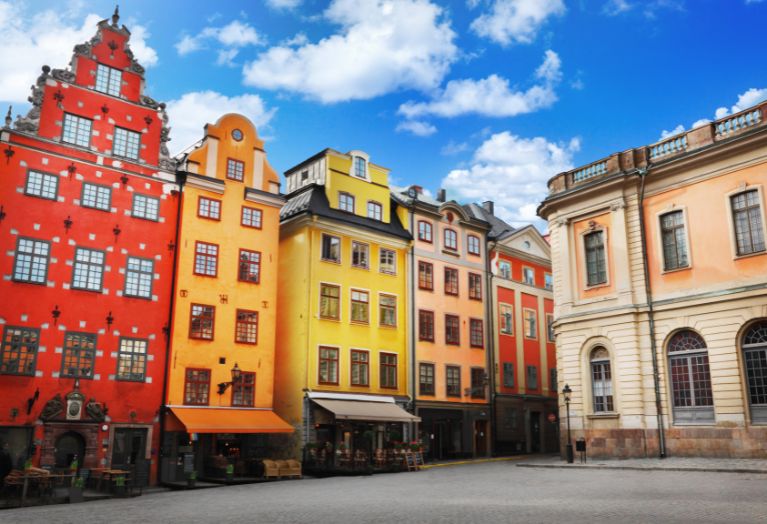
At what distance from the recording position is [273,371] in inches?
1302

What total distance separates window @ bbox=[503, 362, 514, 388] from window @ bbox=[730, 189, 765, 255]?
62.5 feet

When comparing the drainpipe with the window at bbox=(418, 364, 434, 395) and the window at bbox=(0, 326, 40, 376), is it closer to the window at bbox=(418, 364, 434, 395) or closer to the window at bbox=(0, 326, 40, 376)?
the window at bbox=(418, 364, 434, 395)

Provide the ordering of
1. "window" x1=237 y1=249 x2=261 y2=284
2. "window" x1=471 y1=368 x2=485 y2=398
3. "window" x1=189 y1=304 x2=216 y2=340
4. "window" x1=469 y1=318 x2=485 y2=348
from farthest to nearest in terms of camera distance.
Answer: "window" x1=469 y1=318 x2=485 y2=348, "window" x1=471 y1=368 x2=485 y2=398, "window" x1=237 y1=249 x2=261 y2=284, "window" x1=189 y1=304 x2=216 y2=340

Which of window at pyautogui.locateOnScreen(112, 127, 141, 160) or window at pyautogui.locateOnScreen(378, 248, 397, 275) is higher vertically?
window at pyautogui.locateOnScreen(112, 127, 141, 160)

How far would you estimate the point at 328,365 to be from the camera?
34.5 m

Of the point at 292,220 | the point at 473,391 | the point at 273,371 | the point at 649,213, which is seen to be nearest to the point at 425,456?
the point at 473,391

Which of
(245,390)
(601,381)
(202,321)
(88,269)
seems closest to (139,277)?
(88,269)

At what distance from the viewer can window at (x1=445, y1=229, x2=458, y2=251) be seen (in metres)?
42.2

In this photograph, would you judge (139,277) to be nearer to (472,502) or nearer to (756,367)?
(472,502)

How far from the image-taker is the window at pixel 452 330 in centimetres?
4072

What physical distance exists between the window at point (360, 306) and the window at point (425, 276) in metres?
4.11

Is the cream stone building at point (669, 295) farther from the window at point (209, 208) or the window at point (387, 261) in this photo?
the window at point (209, 208)

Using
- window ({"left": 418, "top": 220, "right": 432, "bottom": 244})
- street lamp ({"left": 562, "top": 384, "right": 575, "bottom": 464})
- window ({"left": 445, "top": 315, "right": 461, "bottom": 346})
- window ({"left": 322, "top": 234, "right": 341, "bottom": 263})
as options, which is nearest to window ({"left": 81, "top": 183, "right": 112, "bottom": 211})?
window ({"left": 322, "top": 234, "right": 341, "bottom": 263})

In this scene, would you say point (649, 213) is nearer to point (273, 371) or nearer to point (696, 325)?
point (696, 325)
